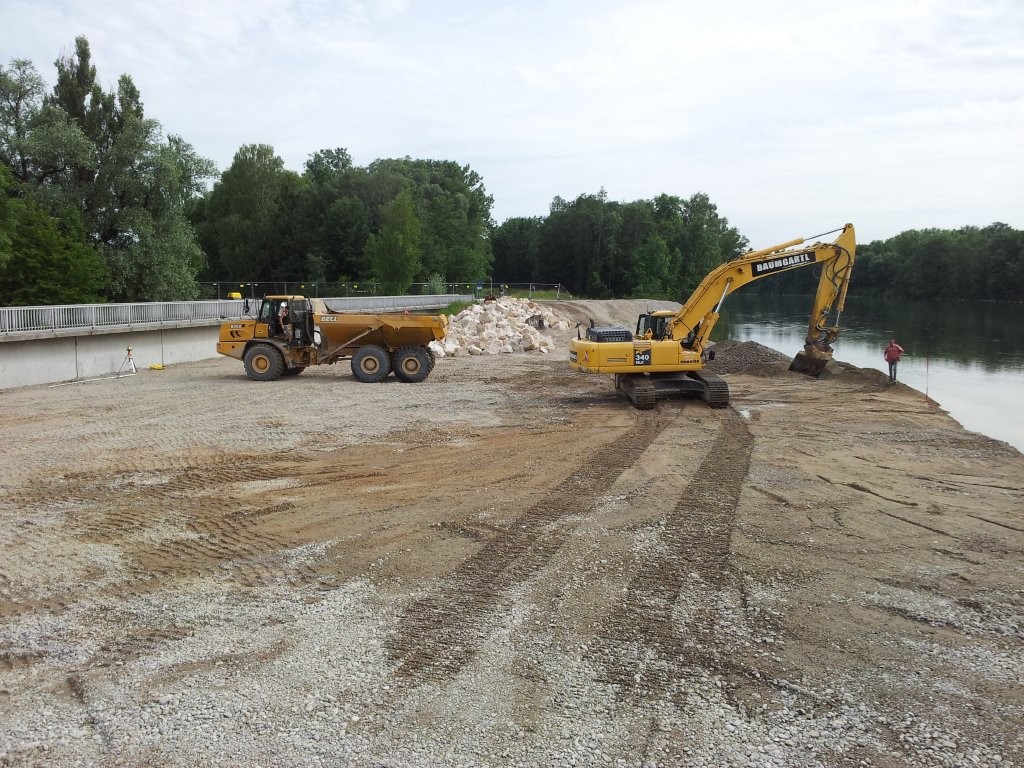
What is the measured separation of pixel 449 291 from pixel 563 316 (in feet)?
57.5

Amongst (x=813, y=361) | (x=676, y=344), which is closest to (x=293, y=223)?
(x=813, y=361)

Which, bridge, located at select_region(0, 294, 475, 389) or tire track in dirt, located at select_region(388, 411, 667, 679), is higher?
bridge, located at select_region(0, 294, 475, 389)

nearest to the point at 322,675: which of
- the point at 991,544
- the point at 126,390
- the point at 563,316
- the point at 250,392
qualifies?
the point at 991,544

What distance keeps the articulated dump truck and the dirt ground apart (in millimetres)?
7171

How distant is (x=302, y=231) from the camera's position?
65.4 meters

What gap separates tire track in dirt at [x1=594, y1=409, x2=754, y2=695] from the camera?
589cm

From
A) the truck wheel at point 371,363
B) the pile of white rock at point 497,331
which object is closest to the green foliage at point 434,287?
the pile of white rock at point 497,331

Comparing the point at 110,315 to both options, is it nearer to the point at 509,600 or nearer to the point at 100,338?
the point at 100,338

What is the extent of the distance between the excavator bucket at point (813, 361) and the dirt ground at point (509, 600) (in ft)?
27.6

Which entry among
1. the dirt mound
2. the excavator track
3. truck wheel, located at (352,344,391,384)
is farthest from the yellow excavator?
truck wheel, located at (352,344,391,384)

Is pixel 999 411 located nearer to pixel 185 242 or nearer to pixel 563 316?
pixel 563 316

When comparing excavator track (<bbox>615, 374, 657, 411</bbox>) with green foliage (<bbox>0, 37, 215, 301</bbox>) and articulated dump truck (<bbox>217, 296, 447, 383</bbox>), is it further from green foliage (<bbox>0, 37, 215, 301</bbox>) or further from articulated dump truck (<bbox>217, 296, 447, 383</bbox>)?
green foliage (<bbox>0, 37, 215, 301</bbox>)

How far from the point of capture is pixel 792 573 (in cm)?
772

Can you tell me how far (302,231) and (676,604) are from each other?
63232 millimetres
